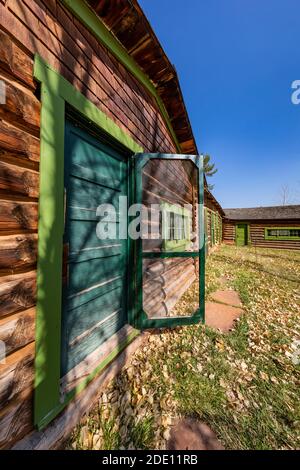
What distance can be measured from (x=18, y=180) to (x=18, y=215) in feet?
0.83

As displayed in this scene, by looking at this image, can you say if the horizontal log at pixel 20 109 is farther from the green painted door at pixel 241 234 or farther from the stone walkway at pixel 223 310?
the green painted door at pixel 241 234

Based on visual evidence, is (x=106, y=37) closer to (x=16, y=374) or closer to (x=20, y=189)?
(x=20, y=189)

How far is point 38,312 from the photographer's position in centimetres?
149

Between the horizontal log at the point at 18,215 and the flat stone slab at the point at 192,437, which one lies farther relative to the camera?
the flat stone slab at the point at 192,437

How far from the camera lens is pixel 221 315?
13.1 feet

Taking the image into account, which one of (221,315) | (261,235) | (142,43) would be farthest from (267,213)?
(142,43)

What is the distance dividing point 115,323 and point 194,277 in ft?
15.4

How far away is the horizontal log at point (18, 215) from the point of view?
1323mm

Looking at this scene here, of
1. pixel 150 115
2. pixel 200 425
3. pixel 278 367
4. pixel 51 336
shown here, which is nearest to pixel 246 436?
pixel 200 425

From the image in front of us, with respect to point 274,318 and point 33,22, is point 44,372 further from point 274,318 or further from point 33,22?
point 274,318

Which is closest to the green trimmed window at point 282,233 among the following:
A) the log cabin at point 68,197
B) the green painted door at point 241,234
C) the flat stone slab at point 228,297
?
the green painted door at point 241,234

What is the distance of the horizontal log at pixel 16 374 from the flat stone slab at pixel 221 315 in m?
3.00

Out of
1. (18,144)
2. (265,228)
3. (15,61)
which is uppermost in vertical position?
(15,61)

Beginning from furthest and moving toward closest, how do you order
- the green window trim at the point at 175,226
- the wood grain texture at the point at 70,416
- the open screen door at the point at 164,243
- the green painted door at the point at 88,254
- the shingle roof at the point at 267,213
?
the shingle roof at the point at 267,213
the green window trim at the point at 175,226
the open screen door at the point at 164,243
the green painted door at the point at 88,254
the wood grain texture at the point at 70,416
